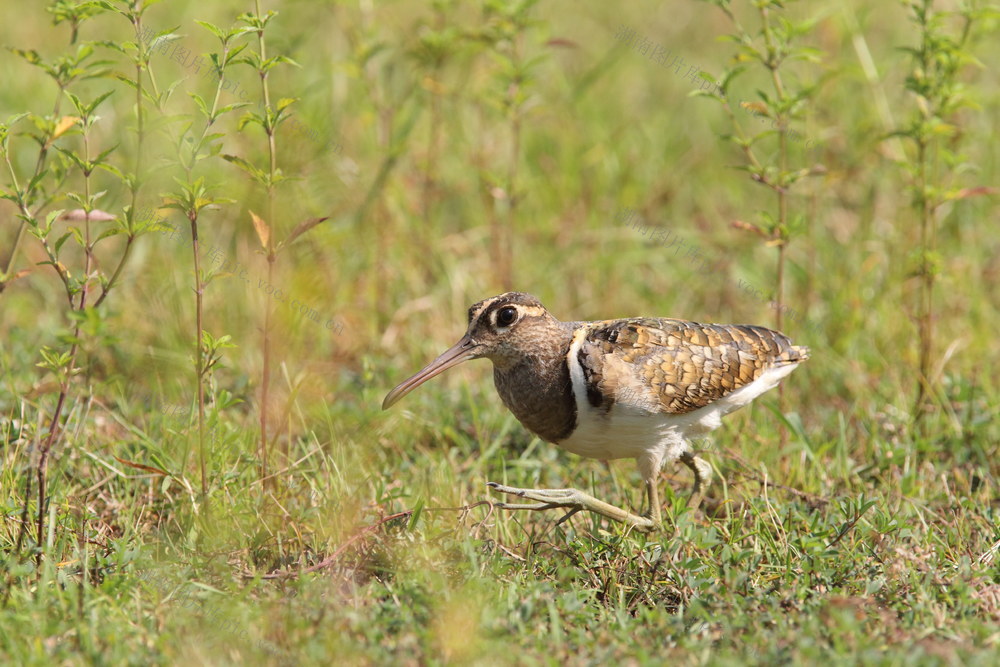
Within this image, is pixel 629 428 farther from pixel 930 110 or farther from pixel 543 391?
pixel 930 110

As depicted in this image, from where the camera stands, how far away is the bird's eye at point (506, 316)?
4.34 metres

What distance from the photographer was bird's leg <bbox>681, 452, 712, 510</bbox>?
15.3ft

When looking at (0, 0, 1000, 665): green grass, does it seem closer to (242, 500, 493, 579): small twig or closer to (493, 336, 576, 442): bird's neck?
(242, 500, 493, 579): small twig

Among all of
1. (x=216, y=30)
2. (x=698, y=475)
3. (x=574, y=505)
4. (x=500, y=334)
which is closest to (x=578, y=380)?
(x=500, y=334)

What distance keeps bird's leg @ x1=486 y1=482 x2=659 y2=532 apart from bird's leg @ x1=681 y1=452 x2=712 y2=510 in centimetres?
44

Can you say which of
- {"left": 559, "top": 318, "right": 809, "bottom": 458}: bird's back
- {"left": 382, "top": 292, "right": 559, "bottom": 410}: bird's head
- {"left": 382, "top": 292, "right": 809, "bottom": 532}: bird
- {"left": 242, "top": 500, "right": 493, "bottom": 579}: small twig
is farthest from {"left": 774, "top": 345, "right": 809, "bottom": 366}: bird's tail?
{"left": 242, "top": 500, "right": 493, "bottom": 579}: small twig

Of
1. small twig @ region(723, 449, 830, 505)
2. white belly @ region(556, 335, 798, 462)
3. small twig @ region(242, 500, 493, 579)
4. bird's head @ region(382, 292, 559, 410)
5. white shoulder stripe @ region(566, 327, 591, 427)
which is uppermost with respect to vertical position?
bird's head @ region(382, 292, 559, 410)

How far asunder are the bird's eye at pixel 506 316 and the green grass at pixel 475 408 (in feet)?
2.44

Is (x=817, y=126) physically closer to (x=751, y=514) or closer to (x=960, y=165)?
(x=960, y=165)

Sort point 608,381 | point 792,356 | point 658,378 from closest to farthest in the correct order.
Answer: point 608,381, point 658,378, point 792,356

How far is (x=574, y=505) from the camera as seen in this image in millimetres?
4191

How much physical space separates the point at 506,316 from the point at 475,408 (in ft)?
2.88

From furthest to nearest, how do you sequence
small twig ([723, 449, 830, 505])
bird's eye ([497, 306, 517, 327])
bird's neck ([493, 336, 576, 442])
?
small twig ([723, 449, 830, 505]) → bird's eye ([497, 306, 517, 327]) → bird's neck ([493, 336, 576, 442])

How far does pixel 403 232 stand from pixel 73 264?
6.50 ft
